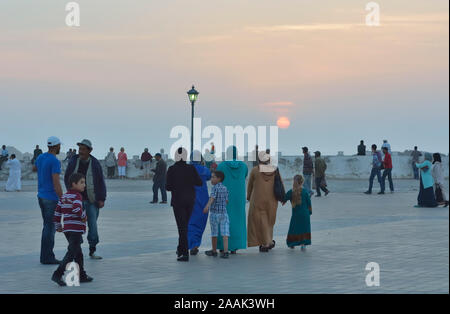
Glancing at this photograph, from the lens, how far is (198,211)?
13.0 meters

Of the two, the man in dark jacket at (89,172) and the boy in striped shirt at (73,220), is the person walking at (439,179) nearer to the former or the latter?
the man in dark jacket at (89,172)

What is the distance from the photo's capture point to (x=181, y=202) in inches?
476

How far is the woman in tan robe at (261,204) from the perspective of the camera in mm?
13352

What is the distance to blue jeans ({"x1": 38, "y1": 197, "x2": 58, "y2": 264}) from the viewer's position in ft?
37.4

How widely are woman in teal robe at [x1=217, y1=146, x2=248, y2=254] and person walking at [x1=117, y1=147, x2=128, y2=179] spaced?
3431cm

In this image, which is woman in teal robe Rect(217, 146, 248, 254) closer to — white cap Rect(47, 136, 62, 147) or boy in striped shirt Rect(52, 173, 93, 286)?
white cap Rect(47, 136, 62, 147)

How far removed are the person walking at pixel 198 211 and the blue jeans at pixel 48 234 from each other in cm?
219

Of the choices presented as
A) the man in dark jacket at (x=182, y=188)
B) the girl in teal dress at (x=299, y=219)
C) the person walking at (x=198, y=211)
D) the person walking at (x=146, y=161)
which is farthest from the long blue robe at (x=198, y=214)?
the person walking at (x=146, y=161)

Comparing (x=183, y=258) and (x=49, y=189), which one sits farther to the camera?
(x=183, y=258)

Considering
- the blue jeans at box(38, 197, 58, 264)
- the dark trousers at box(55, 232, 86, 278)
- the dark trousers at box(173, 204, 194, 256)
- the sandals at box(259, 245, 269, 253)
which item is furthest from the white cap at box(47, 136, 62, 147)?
the sandals at box(259, 245, 269, 253)

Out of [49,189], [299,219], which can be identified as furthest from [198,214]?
[49,189]

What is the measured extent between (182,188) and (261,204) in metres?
1.77

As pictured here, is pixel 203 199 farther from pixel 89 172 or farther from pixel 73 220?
pixel 73 220
